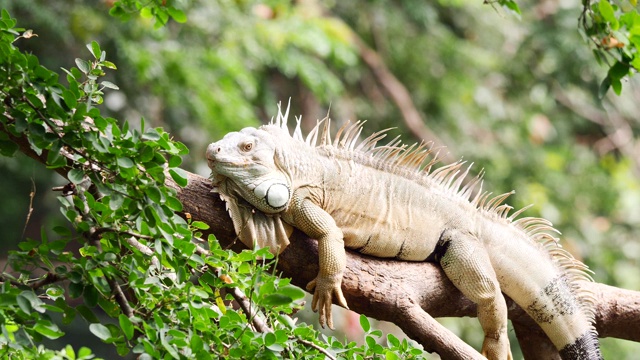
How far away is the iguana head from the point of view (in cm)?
250

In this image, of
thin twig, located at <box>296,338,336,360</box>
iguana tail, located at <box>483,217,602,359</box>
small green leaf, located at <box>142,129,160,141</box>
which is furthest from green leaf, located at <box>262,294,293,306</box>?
iguana tail, located at <box>483,217,602,359</box>

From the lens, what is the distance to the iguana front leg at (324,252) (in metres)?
2.52

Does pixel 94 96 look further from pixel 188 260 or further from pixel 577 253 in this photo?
pixel 577 253

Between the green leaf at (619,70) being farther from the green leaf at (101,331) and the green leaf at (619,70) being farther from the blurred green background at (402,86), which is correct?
the blurred green background at (402,86)

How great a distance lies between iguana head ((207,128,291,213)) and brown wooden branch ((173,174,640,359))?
8 centimetres

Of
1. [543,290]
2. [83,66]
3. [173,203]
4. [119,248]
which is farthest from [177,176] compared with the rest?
[543,290]

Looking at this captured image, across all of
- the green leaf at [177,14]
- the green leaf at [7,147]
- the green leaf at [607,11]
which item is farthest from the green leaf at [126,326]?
the green leaf at [607,11]

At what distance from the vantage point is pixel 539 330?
3.14 meters

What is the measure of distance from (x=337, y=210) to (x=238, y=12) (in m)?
2.69

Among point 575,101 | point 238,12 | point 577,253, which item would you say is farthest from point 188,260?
point 575,101

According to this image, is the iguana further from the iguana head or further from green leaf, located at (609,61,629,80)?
green leaf, located at (609,61,629,80)

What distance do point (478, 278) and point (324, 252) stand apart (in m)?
0.60

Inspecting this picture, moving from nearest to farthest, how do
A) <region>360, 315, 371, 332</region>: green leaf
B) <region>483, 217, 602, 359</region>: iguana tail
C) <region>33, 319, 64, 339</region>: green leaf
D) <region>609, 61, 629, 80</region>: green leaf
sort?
1. <region>33, 319, 64, 339</region>: green leaf
2. <region>360, 315, 371, 332</region>: green leaf
3. <region>609, 61, 629, 80</region>: green leaf
4. <region>483, 217, 602, 359</region>: iguana tail

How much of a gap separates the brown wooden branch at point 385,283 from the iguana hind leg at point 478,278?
0.23 feet
